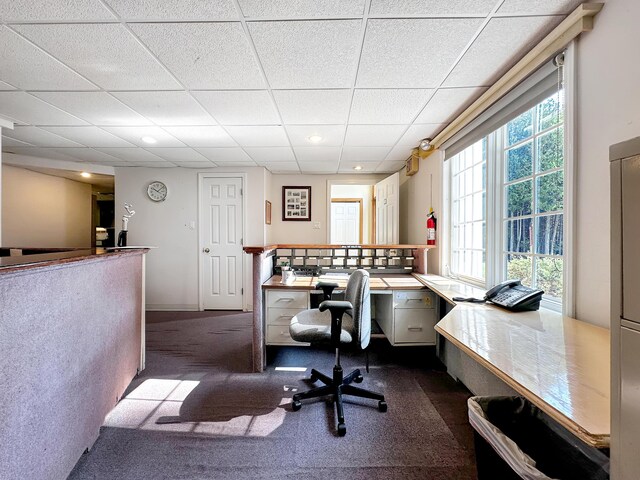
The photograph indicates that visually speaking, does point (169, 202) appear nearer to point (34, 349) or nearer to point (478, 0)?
point (34, 349)

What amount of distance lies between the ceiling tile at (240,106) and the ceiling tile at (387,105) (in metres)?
0.69

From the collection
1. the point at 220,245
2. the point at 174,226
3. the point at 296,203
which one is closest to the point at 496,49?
the point at 296,203

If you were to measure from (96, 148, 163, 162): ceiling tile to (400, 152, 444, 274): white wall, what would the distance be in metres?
3.39

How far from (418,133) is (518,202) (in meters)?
1.31

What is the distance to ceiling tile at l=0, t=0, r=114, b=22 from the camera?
127cm

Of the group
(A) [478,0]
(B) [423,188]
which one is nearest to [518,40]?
(A) [478,0]

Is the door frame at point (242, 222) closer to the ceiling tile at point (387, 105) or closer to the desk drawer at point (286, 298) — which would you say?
the desk drawer at point (286, 298)

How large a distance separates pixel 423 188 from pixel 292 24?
241 centimetres

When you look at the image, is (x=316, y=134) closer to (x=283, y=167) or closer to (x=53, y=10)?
(x=283, y=167)

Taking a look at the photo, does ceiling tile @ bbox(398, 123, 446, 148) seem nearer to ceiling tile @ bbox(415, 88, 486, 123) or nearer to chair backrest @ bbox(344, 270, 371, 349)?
ceiling tile @ bbox(415, 88, 486, 123)

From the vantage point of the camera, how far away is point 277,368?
2445 millimetres

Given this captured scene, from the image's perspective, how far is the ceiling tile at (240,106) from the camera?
2055 mm

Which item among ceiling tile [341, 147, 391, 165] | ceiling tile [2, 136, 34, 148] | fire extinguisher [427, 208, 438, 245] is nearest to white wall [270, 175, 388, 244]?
ceiling tile [341, 147, 391, 165]

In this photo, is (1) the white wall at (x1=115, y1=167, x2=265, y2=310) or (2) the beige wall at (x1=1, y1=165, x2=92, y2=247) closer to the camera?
(2) the beige wall at (x1=1, y1=165, x2=92, y2=247)
